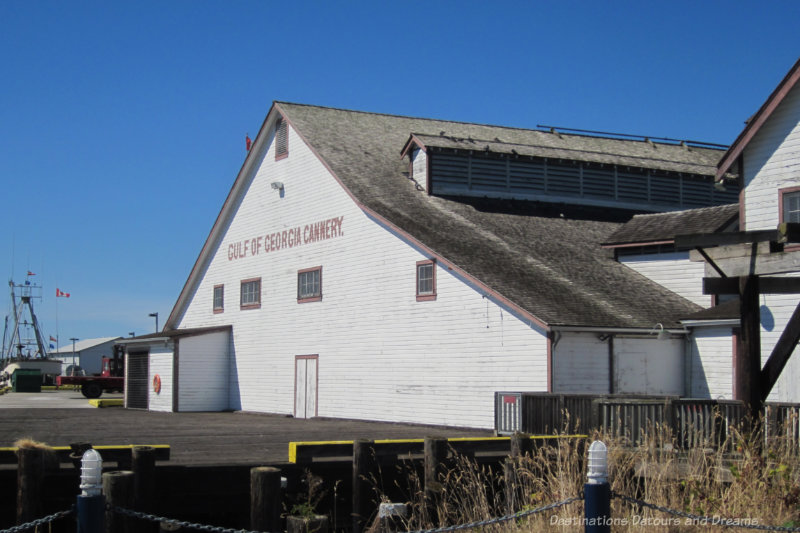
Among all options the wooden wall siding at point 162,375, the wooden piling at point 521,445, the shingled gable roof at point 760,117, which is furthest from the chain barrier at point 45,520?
the wooden wall siding at point 162,375

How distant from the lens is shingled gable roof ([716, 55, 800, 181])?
23.0 m

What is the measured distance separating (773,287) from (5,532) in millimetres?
9244

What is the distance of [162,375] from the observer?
39.1 meters

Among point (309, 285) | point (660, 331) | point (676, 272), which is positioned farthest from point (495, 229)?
point (660, 331)

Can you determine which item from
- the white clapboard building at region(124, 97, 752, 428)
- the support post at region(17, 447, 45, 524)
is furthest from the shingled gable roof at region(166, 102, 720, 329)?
the support post at region(17, 447, 45, 524)

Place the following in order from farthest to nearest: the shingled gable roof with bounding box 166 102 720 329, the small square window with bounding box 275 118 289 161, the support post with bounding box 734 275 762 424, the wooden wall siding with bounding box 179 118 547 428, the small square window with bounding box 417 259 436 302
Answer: the small square window with bounding box 275 118 289 161 → the small square window with bounding box 417 259 436 302 → the wooden wall siding with bounding box 179 118 547 428 → the shingled gable roof with bounding box 166 102 720 329 → the support post with bounding box 734 275 762 424

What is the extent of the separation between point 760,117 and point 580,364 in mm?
7286

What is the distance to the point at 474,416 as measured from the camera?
86.6ft

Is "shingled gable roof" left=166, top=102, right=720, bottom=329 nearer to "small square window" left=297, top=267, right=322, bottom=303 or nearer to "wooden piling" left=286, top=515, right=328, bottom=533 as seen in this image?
"small square window" left=297, top=267, right=322, bottom=303

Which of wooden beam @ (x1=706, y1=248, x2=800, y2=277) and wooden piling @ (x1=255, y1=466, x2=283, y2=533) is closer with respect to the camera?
wooden piling @ (x1=255, y1=466, x2=283, y2=533)

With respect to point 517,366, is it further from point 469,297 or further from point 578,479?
point 578,479

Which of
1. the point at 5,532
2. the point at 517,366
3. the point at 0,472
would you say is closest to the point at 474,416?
the point at 517,366

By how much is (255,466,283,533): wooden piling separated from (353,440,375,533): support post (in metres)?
2.27

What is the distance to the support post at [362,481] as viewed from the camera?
13.0m
